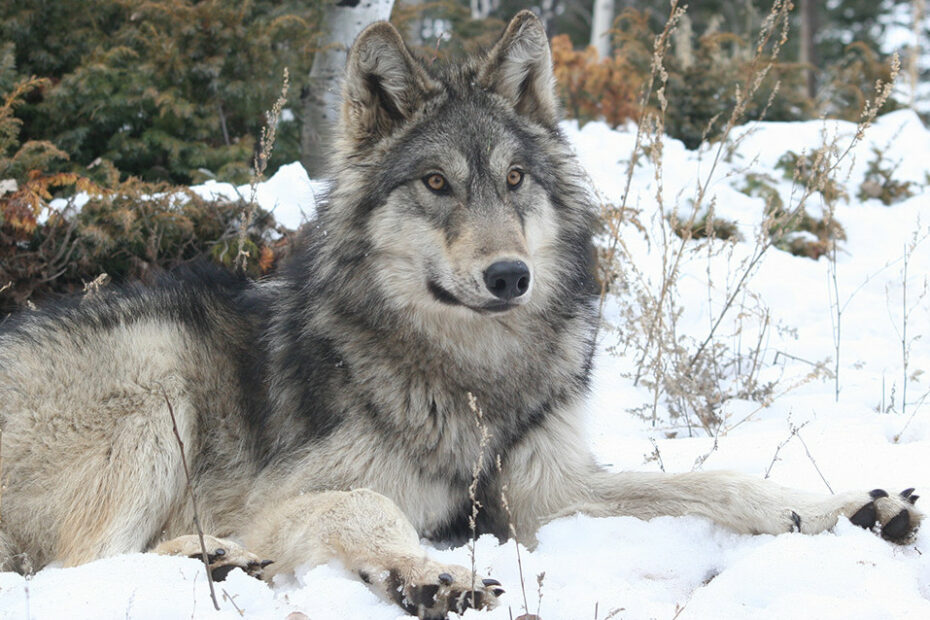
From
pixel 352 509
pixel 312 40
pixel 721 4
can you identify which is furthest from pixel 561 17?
pixel 352 509

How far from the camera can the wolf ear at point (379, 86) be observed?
11.1ft

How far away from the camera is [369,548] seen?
280cm

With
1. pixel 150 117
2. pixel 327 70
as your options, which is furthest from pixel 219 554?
pixel 327 70

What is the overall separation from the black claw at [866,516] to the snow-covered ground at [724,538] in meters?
0.05

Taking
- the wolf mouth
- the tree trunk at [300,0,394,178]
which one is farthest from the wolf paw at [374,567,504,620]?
the tree trunk at [300,0,394,178]

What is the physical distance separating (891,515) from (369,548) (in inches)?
69.9

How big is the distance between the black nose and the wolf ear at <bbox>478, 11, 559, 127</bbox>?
1.02 meters

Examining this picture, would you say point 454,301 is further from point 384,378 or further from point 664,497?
point 664,497

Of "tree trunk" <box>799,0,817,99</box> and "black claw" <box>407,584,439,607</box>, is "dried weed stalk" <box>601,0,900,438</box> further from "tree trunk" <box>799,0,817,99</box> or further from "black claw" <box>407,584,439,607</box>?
"tree trunk" <box>799,0,817,99</box>

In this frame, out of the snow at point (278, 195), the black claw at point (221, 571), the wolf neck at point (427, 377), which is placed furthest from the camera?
the snow at point (278, 195)

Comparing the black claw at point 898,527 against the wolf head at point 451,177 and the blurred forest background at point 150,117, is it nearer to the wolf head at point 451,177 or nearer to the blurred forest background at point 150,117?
the wolf head at point 451,177

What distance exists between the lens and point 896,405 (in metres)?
4.53

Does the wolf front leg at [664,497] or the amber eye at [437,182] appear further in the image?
the amber eye at [437,182]

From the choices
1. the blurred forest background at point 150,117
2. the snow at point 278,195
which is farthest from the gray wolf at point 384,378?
the snow at point 278,195
